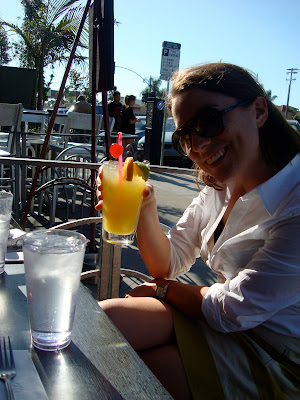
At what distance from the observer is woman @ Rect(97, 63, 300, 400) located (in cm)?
125

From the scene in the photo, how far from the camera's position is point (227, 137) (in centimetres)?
142

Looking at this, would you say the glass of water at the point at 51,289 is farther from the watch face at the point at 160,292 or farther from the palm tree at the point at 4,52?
the palm tree at the point at 4,52

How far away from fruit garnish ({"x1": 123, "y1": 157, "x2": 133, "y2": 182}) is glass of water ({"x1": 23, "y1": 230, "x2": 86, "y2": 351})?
522mm

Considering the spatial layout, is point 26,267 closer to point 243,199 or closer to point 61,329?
point 61,329

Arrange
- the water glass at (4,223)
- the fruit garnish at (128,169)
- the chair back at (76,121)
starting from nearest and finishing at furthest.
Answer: the water glass at (4,223)
the fruit garnish at (128,169)
the chair back at (76,121)

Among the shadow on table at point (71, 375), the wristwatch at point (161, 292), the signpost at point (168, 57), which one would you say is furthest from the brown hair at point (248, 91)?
the signpost at point (168, 57)

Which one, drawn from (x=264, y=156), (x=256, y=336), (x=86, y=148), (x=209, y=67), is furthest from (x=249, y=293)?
(x=86, y=148)

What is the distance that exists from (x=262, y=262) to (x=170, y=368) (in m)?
0.44

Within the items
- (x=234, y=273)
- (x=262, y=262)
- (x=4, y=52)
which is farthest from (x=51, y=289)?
(x=4, y=52)

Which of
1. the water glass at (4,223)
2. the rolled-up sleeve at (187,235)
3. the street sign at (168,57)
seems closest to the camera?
the water glass at (4,223)

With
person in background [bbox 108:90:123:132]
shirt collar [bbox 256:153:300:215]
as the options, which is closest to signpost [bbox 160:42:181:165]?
person in background [bbox 108:90:123:132]

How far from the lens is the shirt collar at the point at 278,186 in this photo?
136 cm

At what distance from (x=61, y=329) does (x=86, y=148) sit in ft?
13.0

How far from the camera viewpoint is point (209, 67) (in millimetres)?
1471
